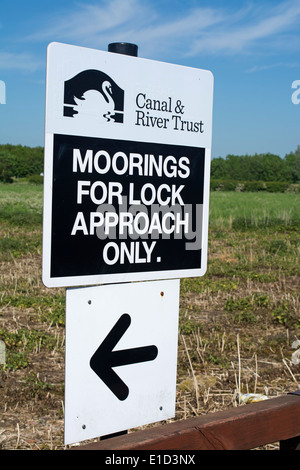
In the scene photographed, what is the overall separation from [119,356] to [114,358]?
1.1 inches

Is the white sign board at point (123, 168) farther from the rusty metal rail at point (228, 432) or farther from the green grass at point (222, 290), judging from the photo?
the green grass at point (222, 290)

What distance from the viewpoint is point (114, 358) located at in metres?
2.15

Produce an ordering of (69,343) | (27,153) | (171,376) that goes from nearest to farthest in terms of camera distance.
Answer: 1. (69,343)
2. (171,376)
3. (27,153)

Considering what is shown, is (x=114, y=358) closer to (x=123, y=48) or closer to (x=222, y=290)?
(x=123, y=48)

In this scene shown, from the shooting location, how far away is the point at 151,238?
2.27 metres

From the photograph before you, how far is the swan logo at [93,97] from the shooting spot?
200cm

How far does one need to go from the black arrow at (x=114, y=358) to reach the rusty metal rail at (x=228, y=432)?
0.24 metres

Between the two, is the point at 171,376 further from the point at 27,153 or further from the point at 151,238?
the point at 27,153

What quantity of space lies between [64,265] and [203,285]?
7.48 metres

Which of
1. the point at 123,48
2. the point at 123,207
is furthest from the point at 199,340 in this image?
the point at 123,48

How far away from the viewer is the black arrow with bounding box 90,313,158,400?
2.10 meters

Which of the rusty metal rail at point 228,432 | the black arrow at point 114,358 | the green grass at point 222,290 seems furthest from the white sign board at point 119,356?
the green grass at point 222,290

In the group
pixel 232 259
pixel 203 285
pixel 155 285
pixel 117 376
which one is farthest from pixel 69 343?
pixel 232 259
